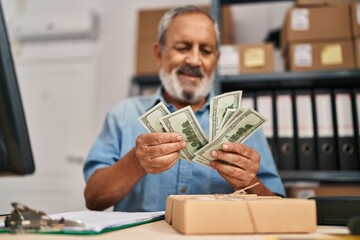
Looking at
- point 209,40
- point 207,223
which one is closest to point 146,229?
point 207,223

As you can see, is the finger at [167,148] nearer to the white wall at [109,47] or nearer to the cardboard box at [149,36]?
the cardboard box at [149,36]

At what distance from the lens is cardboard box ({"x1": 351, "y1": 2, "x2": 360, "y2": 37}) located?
5.33ft

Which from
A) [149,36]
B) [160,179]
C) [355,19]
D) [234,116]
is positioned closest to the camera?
[234,116]

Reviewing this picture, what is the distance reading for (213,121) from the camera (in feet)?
2.53

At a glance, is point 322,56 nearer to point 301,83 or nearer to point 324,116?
point 301,83

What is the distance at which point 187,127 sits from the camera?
2.62 ft

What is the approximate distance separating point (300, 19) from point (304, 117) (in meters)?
0.46

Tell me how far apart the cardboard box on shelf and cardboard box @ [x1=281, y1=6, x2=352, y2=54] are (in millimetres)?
115

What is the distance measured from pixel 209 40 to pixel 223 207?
0.91 meters

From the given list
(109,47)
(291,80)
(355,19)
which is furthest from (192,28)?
(109,47)

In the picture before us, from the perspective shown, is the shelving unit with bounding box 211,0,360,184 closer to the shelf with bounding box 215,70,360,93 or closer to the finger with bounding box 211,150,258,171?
the shelf with bounding box 215,70,360,93

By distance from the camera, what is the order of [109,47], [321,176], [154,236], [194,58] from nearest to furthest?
1. [154,236]
2. [194,58]
3. [321,176]
4. [109,47]

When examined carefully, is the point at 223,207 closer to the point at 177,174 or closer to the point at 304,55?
the point at 177,174

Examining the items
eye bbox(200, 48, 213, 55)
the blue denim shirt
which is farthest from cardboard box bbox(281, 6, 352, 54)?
the blue denim shirt
